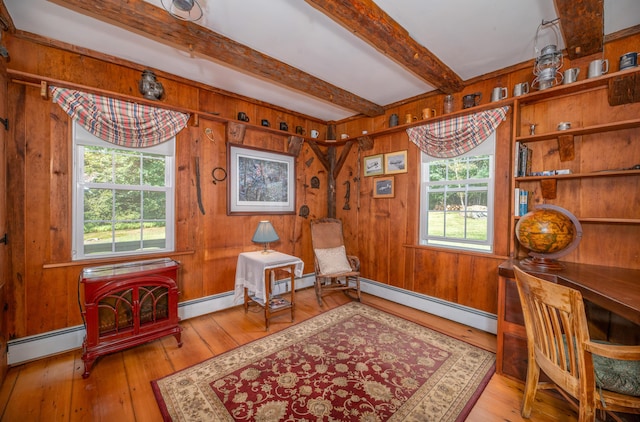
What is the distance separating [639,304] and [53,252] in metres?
4.03

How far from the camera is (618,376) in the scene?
131 cm

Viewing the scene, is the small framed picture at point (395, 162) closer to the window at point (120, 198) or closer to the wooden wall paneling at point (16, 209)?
the window at point (120, 198)

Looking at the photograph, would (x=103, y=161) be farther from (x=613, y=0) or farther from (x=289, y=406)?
(x=613, y=0)

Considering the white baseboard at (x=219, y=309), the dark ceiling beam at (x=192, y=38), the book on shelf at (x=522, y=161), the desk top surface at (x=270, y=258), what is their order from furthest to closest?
the desk top surface at (x=270, y=258) < the book on shelf at (x=522, y=161) < the white baseboard at (x=219, y=309) < the dark ceiling beam at (x=192, y=38)

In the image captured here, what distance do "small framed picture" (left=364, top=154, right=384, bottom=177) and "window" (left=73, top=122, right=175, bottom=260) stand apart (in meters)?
2.53

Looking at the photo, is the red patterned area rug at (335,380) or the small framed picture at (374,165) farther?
the small framed picture at (374,165)

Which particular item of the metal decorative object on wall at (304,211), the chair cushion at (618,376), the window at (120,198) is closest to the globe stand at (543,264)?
the chair cushion at (618,376)

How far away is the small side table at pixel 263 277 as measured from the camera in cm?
273

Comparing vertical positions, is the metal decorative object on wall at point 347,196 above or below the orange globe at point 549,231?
above

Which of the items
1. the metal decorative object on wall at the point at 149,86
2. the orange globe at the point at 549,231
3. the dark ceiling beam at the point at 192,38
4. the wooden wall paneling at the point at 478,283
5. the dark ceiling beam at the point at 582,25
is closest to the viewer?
the dark ceiling beam at the point at 582,25

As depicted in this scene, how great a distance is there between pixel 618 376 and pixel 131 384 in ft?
9.84

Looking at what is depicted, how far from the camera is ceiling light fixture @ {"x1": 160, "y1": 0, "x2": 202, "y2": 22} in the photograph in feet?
5.48

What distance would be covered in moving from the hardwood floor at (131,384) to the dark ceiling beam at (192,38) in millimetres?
2591

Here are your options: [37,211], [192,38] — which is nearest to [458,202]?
[192,38]
